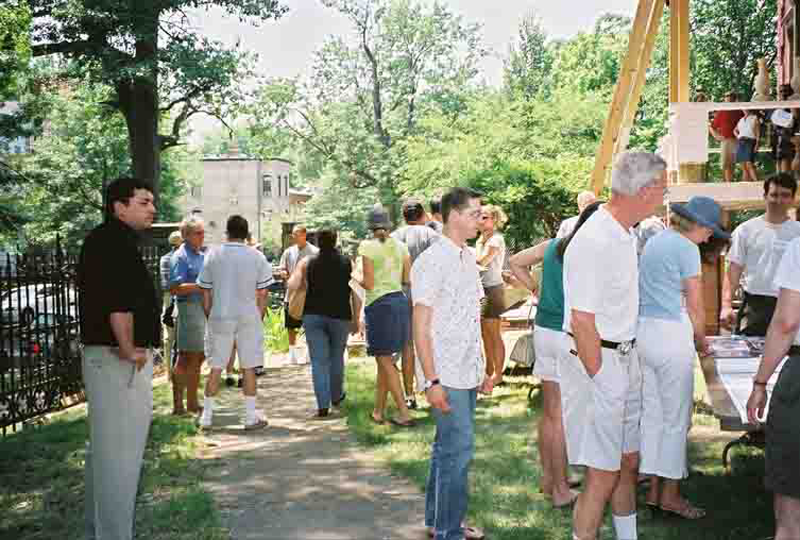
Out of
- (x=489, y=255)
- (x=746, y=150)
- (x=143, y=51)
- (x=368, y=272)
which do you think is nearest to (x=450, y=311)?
(x=368, y=272)

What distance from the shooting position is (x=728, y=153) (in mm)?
12367

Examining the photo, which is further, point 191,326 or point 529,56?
point 529,56

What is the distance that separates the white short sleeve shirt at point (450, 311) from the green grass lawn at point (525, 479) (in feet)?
3.58

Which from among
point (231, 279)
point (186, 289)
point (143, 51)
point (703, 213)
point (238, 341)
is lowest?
point (238, 341)

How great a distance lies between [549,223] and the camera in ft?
78.1

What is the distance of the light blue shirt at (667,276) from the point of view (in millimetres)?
5055

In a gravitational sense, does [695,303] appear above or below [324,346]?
above

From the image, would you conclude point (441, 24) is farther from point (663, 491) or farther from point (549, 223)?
point (663, 491)

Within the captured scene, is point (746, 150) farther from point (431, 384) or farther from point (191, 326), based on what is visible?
point (431, 384)

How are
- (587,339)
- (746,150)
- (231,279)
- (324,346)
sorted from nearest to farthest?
(587,339) < (231,279) < (324,346) < (746,150)

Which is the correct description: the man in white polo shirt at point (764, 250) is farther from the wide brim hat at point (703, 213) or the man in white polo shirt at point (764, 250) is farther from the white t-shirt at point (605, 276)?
the white t-shirt at point (605, 276)

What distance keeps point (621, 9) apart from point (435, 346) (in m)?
53.1

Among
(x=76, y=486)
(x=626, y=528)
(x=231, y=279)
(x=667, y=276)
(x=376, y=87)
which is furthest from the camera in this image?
(x=376, y=87)

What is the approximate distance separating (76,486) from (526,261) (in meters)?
3.86
